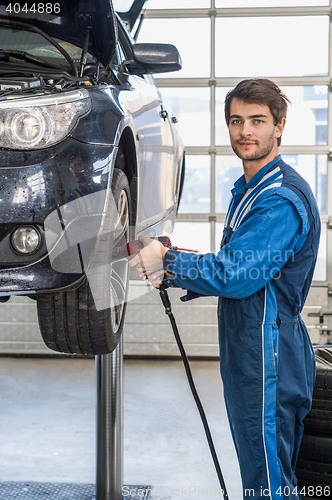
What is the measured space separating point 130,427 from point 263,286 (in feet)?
7.72

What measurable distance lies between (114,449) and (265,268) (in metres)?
1.50

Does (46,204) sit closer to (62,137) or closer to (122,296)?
(62,137)

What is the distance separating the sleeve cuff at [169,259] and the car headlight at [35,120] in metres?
0.43

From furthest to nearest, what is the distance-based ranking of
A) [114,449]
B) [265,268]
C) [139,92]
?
1. [114,449]
2. [139,92]
3. [265,268]

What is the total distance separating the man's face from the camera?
1.47 m

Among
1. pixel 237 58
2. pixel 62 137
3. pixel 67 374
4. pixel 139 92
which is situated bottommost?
pixel 67 374

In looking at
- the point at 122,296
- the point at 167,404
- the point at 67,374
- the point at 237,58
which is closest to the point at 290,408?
the point at 122,296

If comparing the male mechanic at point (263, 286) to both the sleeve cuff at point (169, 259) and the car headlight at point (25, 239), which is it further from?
the car headlight at point (25, 239)

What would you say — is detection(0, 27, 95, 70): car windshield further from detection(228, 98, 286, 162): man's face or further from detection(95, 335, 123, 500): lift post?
detection(95, 335, 123, 500): lift post

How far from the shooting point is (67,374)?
4555 millimetres

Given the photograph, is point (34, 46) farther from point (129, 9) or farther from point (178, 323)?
point (178, 323)

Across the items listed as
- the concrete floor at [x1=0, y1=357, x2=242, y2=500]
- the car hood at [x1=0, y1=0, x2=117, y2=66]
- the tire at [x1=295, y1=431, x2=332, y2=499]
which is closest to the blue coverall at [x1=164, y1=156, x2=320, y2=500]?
the tire at [x1=295, y1=431, x2=332, y2=499]

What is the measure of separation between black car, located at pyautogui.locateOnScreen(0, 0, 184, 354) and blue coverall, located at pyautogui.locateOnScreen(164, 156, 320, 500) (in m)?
0.28

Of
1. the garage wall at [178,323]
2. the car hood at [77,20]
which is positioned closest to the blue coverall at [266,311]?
the car hood at [77,20]
